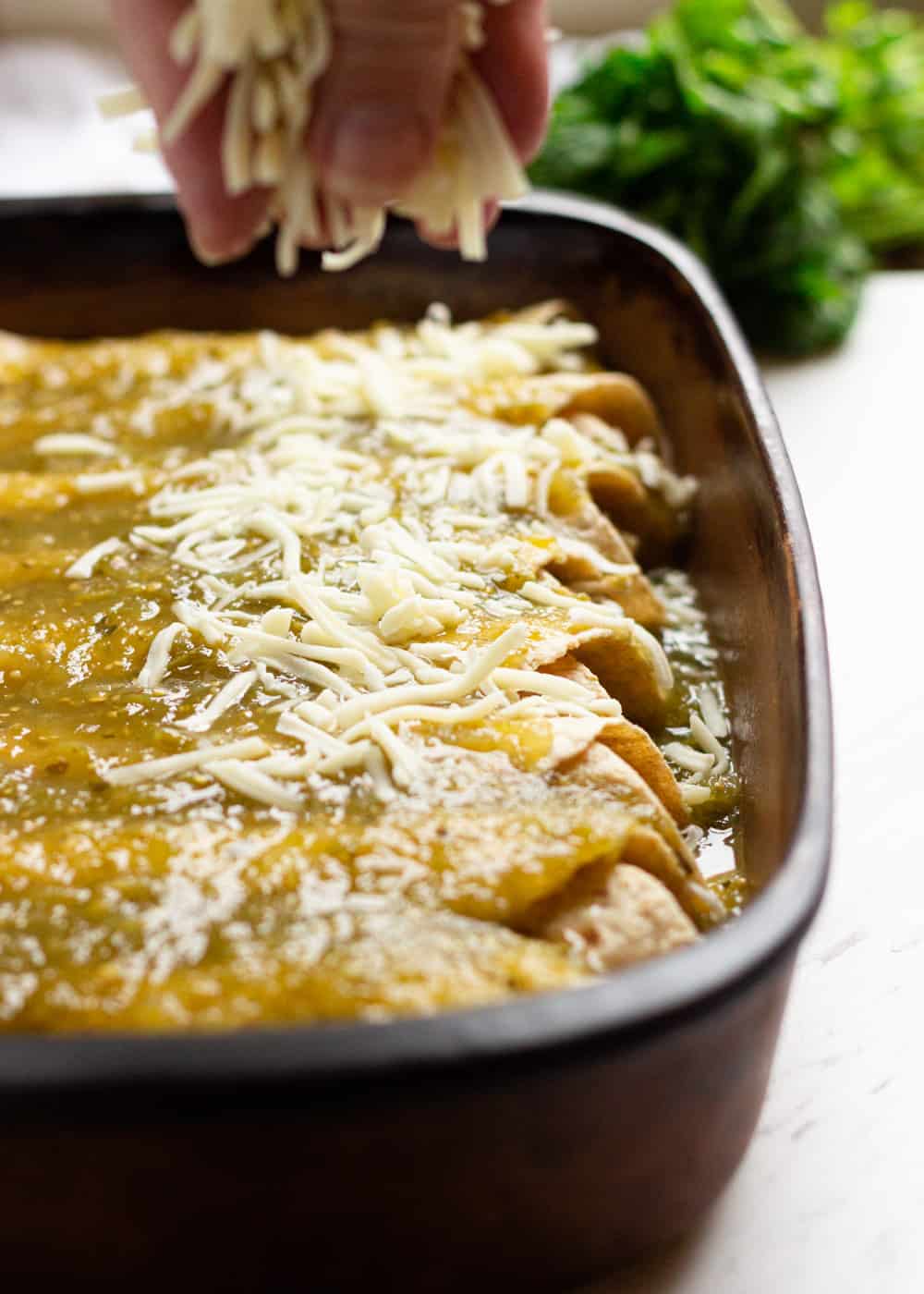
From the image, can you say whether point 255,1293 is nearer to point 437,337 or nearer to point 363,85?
point 363,85

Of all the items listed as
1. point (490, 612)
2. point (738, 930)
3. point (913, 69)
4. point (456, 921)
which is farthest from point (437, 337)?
point (913, 69)

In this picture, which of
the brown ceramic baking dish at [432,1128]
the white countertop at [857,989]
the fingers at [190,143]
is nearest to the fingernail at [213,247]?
the fingers at [190,143]

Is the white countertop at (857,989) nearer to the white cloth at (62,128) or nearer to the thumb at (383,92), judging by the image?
the thumb at (383,92)

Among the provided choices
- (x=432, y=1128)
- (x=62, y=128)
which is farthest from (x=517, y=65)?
(x=62, y=128)

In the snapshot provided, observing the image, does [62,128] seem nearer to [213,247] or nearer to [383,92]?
[213,247]

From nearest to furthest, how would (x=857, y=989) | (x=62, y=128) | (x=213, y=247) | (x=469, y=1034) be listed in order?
(x=469, y=1034)
(x=213, y=247)
(x=857, y=989)
(x=62, y=128)

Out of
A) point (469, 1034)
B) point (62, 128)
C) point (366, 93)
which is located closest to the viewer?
point (469, 1034)

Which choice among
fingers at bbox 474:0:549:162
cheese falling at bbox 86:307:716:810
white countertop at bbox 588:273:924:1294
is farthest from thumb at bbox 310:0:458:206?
white countertop at bbox 588:273:924:1294
